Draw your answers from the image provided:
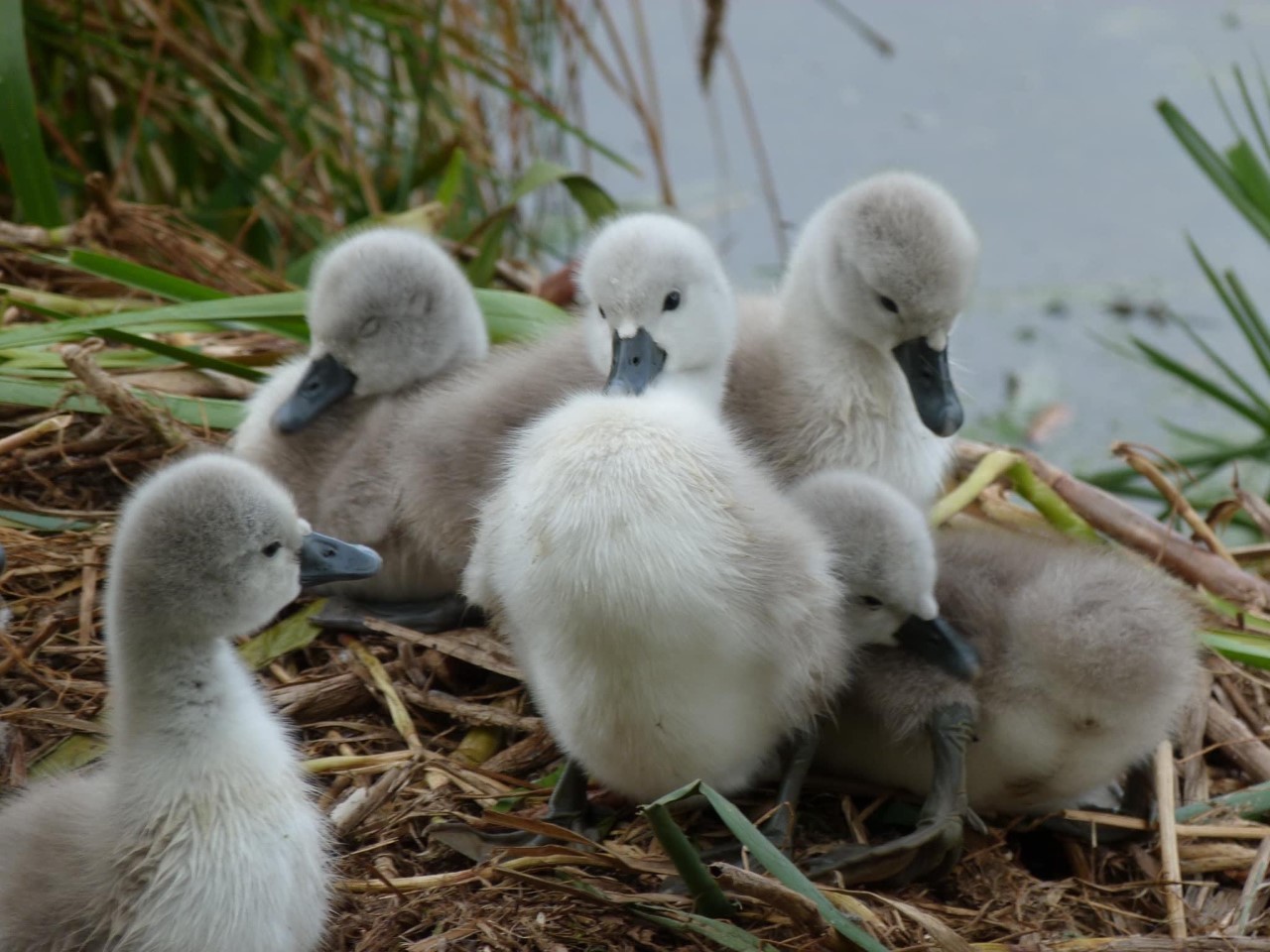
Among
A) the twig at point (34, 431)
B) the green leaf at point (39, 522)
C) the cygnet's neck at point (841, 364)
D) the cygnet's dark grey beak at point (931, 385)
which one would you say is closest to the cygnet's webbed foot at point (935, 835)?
the cygnet's dark grey beak at point (931, 385)

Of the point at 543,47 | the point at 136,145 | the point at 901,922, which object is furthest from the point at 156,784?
the point at 543,47

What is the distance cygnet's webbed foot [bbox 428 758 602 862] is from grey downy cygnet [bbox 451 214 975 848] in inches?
3.1

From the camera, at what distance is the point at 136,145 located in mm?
3607

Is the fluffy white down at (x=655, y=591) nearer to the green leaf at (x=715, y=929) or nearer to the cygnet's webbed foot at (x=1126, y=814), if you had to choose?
the green leaf at (x=715, y=929)

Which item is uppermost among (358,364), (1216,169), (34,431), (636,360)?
(1216,169)

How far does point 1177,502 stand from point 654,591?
1402 mm

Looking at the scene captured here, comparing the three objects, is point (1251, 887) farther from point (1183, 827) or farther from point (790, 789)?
point (790, 789)

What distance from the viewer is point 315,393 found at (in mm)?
2717

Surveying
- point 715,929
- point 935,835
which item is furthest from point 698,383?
point 715,929

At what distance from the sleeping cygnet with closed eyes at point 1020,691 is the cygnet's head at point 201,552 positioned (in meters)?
0.74

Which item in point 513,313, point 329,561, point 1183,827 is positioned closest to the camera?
point 329,561

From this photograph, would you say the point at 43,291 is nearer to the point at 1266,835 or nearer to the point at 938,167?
the point at 1266,835

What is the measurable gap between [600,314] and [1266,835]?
118 centimetres

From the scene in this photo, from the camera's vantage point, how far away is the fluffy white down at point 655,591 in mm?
1919
